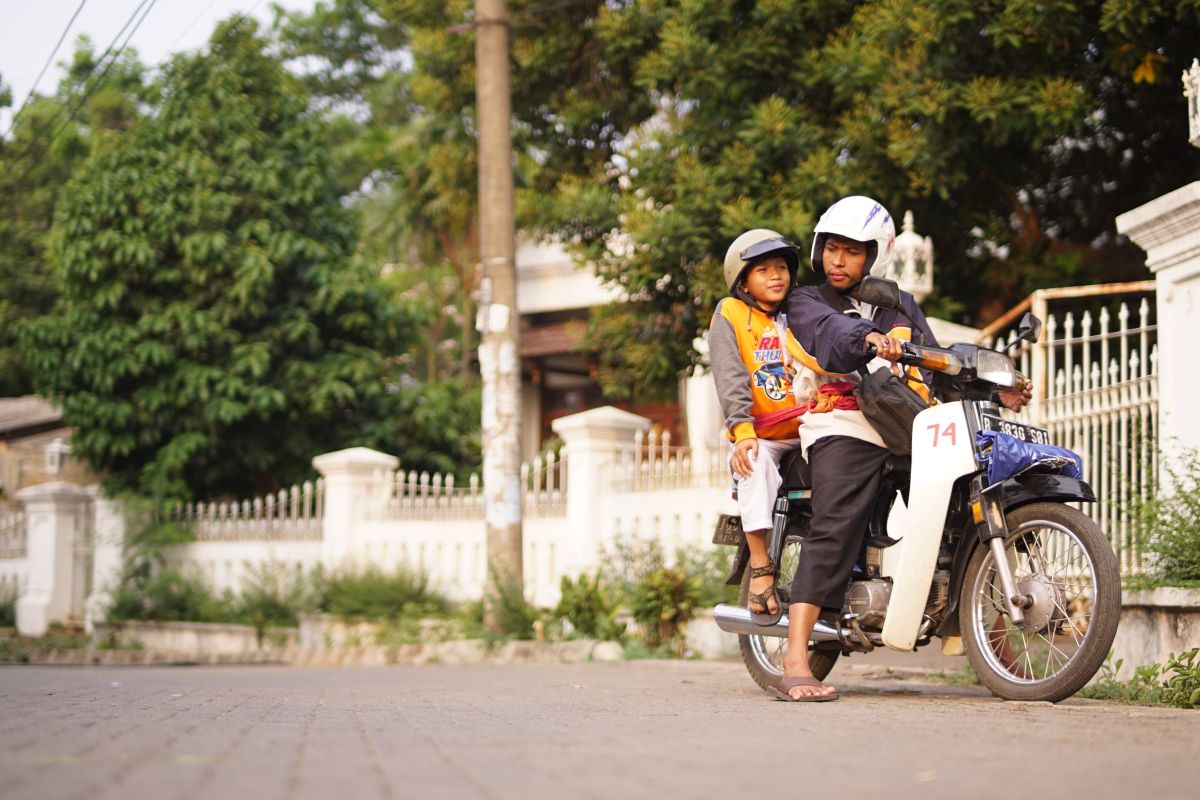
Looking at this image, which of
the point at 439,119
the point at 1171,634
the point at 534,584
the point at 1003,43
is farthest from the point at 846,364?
the point at 439,119

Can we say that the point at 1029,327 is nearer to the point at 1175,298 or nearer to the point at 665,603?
the point at 1175,298

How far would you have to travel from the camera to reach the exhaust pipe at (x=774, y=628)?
5500mm

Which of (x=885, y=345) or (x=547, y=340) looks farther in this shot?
(x=547, y=340)

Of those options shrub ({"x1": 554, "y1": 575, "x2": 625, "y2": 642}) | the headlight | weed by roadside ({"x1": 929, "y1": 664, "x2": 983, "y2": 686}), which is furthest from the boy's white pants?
shrub ({"x1": 554, "y1": 575, "x2": 625, "y2": 642})

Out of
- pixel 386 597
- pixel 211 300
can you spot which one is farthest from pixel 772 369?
pixel 211 300

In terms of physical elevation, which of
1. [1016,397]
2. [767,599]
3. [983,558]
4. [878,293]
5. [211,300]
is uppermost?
[211,300]

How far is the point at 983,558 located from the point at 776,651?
120 cm

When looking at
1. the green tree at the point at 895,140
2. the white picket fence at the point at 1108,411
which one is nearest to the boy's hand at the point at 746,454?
the white picket fence at the point at 1108,411

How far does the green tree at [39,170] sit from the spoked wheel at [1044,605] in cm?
1900

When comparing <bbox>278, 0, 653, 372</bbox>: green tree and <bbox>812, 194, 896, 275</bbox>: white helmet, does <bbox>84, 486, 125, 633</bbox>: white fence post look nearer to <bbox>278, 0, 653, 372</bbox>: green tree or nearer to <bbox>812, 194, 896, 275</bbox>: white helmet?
<bbox>278, 0, 653, 372</bbox>: green tree

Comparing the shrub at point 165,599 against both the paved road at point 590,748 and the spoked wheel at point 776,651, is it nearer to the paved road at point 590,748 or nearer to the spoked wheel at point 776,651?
the paved road at point 590,748

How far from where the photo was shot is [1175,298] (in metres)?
6.79

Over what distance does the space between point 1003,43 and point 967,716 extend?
6.59 metres

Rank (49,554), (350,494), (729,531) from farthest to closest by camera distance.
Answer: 1. (49,554)
2. (350,494)
3. (729,531)
